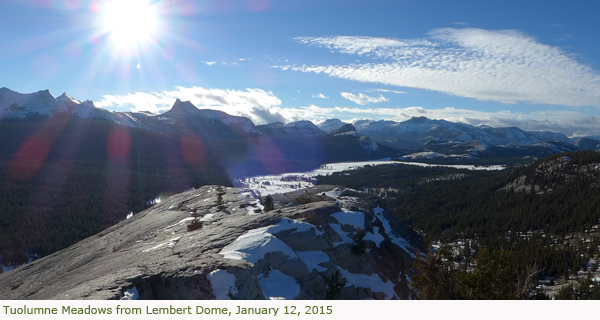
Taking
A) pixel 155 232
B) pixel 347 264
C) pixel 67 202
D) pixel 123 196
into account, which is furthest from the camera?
pixel 123 196

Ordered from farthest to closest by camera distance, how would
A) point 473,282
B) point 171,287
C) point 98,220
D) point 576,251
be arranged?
point 98,220 → point 576,251 → point 473,282 → point 171,287

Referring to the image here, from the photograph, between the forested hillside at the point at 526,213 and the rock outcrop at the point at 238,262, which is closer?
the rock outcrop at the point at 238,262

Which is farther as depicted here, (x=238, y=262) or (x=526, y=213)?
(x=526, y=213)

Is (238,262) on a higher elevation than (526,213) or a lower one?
higher

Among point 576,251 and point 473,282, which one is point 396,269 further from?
point 576,251

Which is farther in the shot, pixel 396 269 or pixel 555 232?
pixel 555 232

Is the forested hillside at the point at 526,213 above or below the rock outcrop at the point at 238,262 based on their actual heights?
below

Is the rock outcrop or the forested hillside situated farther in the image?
the forested hillside
